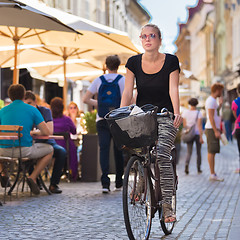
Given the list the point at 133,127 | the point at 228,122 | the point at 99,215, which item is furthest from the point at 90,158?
the point at 228,122

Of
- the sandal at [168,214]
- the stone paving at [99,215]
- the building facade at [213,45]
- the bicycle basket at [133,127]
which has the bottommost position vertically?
the stone paving at [99,215]

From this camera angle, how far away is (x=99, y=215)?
779 centimetres

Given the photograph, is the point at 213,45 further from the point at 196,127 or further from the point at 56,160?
the point at 56,160

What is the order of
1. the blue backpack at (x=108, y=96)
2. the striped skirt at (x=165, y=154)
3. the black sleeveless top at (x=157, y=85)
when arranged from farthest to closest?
the blue backpack at (x=108, y=96) < the black sleeveless top at (x=157, y=85) < the striped skirt at (x=165, y=154)

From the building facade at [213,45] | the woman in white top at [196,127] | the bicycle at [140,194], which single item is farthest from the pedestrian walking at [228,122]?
the bicycle at [140,194]

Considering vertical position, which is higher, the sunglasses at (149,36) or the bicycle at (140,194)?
the sunglasses at (149,36)

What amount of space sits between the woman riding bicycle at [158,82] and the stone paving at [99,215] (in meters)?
0.62

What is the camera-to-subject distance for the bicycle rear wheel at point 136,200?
208 inches

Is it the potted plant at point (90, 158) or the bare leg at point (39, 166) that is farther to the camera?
the potted plant at point (90, 158)

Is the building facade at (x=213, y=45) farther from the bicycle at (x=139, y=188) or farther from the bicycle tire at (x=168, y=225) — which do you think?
the bicycle at (x=139, y=188)

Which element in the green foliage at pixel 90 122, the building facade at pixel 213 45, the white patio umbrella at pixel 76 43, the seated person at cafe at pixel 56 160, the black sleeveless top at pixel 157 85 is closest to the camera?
the black sleeveless top at pixel 157 85

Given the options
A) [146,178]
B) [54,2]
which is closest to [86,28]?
[146,178]

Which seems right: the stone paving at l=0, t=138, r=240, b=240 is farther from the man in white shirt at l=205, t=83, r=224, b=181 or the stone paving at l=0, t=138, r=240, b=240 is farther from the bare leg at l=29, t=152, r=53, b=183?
the man in white shirt at l=205, t=83, r=224, b=181

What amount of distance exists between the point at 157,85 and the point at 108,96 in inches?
169
